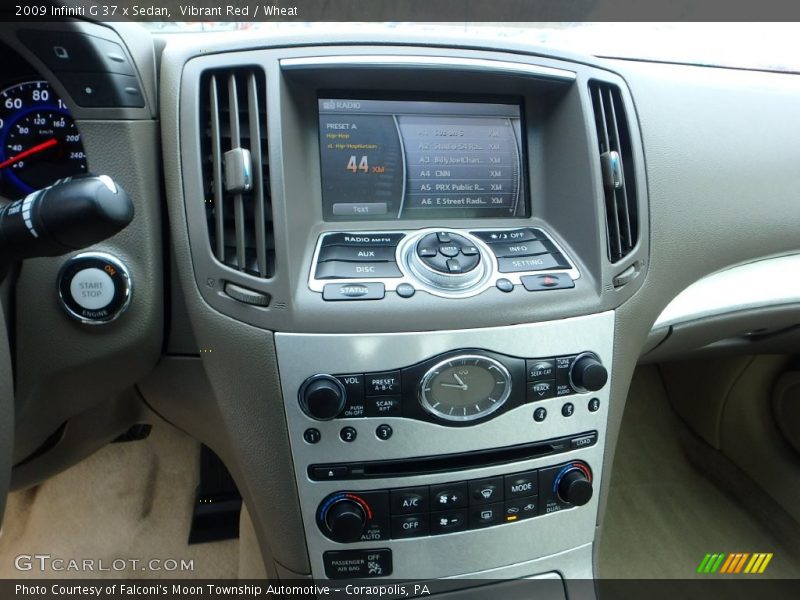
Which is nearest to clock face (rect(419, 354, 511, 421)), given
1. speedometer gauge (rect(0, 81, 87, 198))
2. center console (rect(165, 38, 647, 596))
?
center console (rect(165, 38, 647, 596))

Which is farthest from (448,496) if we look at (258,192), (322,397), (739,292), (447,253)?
(739,292)

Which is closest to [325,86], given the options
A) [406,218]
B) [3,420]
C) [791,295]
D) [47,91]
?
[406,218]

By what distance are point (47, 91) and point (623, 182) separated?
0.85 m

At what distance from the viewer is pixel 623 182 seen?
878mm

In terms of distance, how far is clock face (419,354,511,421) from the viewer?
2.57 ft

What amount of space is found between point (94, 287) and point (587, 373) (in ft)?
2.31

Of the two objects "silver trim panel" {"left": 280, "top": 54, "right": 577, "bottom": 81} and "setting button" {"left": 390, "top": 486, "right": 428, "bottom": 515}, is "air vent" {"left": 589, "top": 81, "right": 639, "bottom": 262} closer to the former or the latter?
"silver trim panel" {"left": 280, "top": 54, "right": 577, "bottom": 81}

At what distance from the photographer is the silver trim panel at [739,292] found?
1.07m

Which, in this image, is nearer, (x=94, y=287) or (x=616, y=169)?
(x=94, y=287)

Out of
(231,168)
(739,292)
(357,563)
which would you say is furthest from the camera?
(739,292)

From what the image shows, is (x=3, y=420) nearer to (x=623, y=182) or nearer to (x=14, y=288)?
(x=14, y=288)

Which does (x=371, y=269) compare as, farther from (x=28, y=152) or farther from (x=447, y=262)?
(x=28, y=152)

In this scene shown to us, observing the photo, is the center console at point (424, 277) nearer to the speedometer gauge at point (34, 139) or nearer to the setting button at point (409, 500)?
the setting button at point (409, 500)

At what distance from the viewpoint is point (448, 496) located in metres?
0.83
